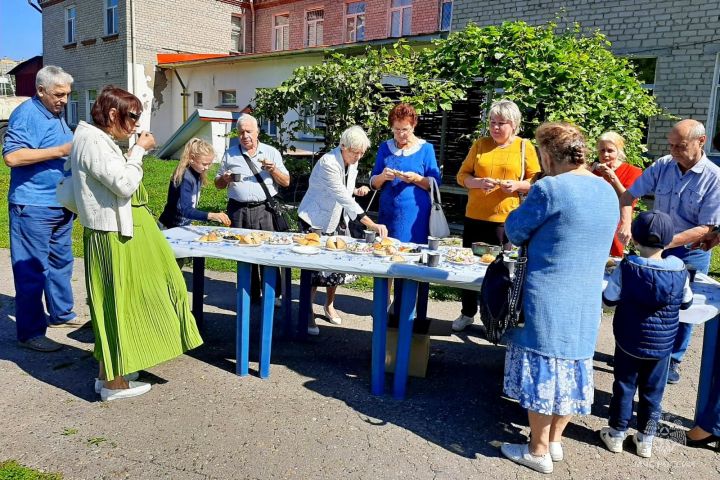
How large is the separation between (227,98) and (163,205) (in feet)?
34.2

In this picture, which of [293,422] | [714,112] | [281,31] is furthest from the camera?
[281,31]

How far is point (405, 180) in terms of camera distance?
14.2 ft

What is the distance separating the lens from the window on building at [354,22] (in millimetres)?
20688

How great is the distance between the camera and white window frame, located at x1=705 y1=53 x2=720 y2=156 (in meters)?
9.24

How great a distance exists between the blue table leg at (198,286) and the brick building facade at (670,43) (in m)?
7.94

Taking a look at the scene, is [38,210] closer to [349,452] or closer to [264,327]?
[264,327]

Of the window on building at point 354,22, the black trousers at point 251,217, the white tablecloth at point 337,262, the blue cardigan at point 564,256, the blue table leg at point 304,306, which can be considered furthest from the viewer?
the window on building at point 354,22

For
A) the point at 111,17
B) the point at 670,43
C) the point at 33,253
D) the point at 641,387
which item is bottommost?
the point at 641,387

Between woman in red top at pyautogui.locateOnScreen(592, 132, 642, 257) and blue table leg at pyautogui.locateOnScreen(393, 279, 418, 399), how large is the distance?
168 centimetres

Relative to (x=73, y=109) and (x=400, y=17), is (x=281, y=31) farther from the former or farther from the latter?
(x=73, y=109)

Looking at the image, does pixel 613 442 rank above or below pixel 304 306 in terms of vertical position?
below

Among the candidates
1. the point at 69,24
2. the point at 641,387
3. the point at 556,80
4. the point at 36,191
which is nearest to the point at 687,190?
the point at 641,387

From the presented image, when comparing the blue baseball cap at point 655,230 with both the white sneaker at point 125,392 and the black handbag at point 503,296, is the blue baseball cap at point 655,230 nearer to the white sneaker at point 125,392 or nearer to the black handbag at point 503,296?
the black handbag at point 503,296

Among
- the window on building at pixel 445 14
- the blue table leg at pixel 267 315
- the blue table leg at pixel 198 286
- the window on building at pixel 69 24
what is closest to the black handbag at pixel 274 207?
the blue table leg at pixel 198 286
